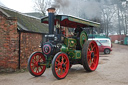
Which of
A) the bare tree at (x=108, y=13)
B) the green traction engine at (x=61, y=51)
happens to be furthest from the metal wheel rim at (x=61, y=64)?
the bare tree at (x=108, y=13)

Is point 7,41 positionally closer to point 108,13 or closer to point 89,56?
point 89,56

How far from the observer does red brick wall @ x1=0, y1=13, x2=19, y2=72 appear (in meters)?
6.88

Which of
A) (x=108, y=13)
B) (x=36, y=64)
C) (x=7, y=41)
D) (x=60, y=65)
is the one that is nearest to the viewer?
(x=60, y=65)

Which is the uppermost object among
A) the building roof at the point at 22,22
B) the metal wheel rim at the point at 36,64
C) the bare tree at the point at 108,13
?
the bare tree at the point at 108,13

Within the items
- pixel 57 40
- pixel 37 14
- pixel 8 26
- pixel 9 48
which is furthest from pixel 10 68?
pixel 37 14

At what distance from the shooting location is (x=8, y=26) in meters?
6.91

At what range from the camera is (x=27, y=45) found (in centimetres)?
773

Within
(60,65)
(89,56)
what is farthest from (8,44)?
(89,56)

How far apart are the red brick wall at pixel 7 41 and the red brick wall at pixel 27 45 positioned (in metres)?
0.46

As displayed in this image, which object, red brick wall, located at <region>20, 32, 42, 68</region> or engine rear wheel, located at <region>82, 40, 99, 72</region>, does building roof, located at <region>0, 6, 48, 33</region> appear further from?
engine rear wheel, located at <region>82, 40, 99, 72</region>

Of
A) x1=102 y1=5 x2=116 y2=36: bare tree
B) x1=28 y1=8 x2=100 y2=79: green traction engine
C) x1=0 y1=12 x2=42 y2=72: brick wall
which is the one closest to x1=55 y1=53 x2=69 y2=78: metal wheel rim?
x1=28 y1=8 x2=100 y2=79: green traction engine

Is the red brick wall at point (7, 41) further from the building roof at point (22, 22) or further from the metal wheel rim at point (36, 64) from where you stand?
the metal wheel rim at point (36, 64)

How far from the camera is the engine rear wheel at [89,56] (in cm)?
603

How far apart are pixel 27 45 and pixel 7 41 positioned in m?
1.08
